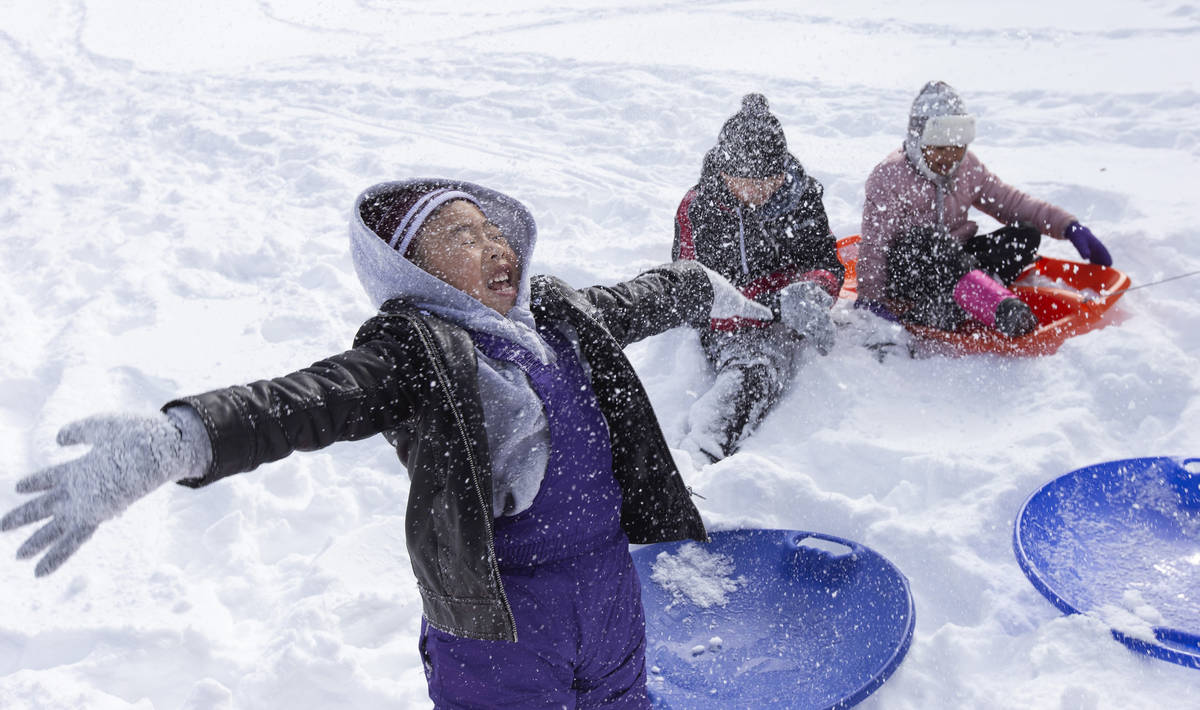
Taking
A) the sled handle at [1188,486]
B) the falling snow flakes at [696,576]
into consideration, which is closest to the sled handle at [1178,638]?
the sled handle at [1188,486]

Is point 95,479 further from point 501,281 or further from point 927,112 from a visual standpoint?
point 927,112

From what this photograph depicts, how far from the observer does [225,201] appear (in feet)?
19.1

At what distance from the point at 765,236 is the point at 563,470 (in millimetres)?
Answer: 2147

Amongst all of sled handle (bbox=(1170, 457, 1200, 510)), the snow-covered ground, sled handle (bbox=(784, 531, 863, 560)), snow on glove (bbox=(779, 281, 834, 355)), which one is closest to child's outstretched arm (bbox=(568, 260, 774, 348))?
sled handle (bbox=(784, 531, 863, 560))

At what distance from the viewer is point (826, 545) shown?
2.62 m

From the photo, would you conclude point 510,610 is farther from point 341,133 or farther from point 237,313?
point 341,133

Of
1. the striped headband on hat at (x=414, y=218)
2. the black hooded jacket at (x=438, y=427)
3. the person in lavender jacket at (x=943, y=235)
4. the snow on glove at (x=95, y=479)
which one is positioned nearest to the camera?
the snow on glove at (x=95, y=479)

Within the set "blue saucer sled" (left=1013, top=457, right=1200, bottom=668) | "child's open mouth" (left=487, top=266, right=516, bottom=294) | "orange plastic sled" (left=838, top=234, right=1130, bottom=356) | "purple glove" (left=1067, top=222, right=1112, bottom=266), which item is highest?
"child's open mouth" (left=487, top=266, right=516, bottom=294)

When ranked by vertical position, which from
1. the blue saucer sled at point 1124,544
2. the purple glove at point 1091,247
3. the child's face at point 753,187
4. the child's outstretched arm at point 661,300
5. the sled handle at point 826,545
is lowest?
the sled handle at point 826,545

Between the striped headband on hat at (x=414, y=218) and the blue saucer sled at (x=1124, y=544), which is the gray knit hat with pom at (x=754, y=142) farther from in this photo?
the striped headband on hat at (x=414, y=218)

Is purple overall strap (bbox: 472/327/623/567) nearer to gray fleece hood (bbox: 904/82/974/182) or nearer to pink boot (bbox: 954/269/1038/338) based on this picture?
pink boot (bbox: 954/269/1038/338)

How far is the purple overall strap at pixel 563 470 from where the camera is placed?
161 cm

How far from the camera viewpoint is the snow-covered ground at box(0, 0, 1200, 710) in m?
2.33

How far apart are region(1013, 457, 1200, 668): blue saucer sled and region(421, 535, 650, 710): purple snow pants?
1068mm
